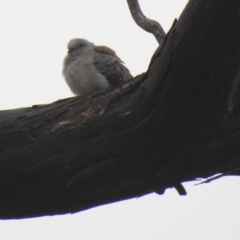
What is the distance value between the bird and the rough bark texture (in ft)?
7.77

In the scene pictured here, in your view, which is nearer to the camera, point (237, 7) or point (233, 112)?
point (237, 7)

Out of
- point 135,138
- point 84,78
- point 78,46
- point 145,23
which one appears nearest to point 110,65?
point 84,78

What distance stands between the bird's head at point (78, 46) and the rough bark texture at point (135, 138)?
3017 millimetres

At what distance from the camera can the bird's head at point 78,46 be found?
6.65 metres

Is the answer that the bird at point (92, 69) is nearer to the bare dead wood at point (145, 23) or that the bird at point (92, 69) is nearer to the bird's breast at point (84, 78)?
the bird's breast at point (84, 78)

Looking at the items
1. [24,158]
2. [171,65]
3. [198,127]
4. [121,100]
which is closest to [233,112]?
[198,127]

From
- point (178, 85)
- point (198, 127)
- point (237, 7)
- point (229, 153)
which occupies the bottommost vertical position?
point (229, 153)

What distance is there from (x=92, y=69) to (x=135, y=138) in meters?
2.84

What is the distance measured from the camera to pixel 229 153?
3.52 metres

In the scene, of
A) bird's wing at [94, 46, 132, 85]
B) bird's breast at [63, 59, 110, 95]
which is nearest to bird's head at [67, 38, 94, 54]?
bird's wing at [94, 46, 132, 85]

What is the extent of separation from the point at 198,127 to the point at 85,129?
0.67m

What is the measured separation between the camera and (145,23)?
478 cm

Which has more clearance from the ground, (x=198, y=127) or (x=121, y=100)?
(x=121, y=100)

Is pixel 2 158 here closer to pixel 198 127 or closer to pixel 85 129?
pixel 85 129
